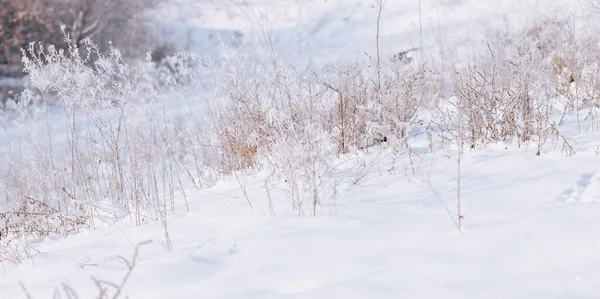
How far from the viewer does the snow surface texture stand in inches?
73.4

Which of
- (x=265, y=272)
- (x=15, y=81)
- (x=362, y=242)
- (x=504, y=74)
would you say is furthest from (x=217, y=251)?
(x=15, y=81)

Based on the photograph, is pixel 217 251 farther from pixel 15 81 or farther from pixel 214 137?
pixel 15 81

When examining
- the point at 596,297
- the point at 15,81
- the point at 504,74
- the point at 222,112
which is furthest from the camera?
the point at 15,81

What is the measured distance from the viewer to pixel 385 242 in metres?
2.19

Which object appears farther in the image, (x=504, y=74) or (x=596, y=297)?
(x=504, y=74)

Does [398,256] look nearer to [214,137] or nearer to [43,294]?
[43,294]

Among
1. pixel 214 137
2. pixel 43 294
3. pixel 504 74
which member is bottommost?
pixel 43 294

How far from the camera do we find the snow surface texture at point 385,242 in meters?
1.86

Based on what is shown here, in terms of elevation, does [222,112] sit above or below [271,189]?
above

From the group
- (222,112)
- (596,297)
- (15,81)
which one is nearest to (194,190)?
(222,112)

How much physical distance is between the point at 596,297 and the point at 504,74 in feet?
6.76

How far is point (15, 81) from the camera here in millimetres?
10125

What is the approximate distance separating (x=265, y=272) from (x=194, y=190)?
1858mm

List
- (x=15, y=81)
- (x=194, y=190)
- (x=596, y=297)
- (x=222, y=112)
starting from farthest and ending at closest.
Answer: (x=15, y=81), (x=222, y=112), (x=194, y=190), (x=596, y=297)
